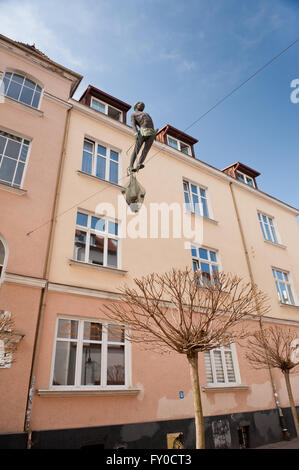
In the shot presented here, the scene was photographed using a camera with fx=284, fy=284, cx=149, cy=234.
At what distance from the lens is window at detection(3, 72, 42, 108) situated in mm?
9819

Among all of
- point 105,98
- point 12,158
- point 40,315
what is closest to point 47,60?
point 105,98

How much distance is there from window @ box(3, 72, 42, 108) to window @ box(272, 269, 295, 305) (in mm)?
12702

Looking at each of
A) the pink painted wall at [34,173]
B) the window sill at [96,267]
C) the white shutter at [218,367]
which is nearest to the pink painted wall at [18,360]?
the pink painted wall at [34,173]

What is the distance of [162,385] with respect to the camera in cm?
796

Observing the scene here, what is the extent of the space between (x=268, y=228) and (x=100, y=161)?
10.1 metres

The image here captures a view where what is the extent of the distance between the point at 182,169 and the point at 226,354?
8.10 meters

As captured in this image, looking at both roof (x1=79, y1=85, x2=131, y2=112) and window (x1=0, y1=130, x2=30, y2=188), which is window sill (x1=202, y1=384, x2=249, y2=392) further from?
roof (x1=79, y1=85, x2=131, y2=112)

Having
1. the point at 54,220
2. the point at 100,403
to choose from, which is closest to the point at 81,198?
the point at 54,220

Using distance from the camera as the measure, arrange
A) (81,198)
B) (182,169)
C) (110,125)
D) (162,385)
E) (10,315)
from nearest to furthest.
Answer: (10,315)
(162,385)
(81,198)
(110,125)
(182,169)

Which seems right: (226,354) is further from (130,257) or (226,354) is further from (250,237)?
(250,237)

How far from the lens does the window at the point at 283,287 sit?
13.4 m

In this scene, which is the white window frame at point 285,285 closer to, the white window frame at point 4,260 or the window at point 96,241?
the window at point 96,241

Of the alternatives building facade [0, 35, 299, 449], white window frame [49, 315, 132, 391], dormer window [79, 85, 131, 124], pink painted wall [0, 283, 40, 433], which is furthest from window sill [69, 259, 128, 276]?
dormer window [79, 85, 131, 124]

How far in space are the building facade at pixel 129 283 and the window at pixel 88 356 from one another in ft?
0.09
